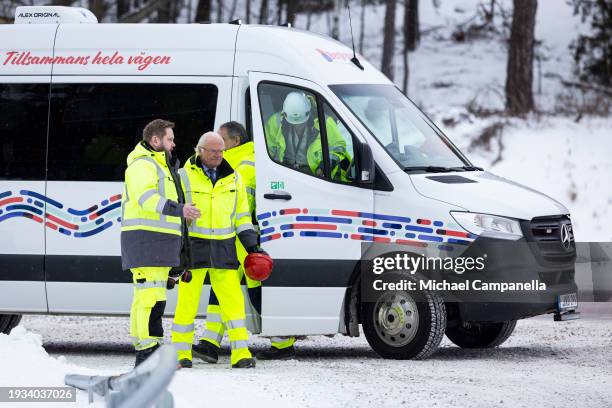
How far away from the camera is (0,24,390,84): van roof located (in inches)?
436

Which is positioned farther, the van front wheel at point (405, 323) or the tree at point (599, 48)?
the tree at point (599, 48)

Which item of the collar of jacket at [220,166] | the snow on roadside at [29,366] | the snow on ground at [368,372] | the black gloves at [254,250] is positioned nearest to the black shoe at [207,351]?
the snow on ground at [368,372]

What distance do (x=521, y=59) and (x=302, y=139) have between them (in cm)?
1676

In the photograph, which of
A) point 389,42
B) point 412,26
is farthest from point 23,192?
point 412,26

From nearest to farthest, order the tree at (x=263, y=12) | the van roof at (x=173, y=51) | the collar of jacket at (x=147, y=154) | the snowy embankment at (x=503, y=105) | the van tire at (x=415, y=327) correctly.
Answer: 1. the collar of jacket at (x=147, y=154)
2. the van tire at (x=415, y=327)
3. the van roof at (x=173, y=51)
4. the snowy embankment at (x=503, y=105)
5. the tree at (x=263, y=12)

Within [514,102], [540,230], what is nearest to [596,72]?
[514,102]

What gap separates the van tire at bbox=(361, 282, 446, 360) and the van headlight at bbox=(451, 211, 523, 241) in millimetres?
608

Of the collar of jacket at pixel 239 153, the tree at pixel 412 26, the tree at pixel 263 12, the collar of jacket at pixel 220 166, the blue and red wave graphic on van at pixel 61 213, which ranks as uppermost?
the tree at pixel 263 12

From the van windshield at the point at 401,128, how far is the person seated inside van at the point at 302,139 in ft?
0.83

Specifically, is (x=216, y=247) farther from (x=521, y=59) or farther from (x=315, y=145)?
(x=521, y=59)

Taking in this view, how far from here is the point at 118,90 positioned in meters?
11.4

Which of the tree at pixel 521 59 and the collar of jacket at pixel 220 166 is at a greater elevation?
the tree at pixel 521 59

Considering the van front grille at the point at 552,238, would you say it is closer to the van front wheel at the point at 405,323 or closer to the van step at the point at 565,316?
the van step at the point at 565,316

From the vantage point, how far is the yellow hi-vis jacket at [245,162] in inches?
426
